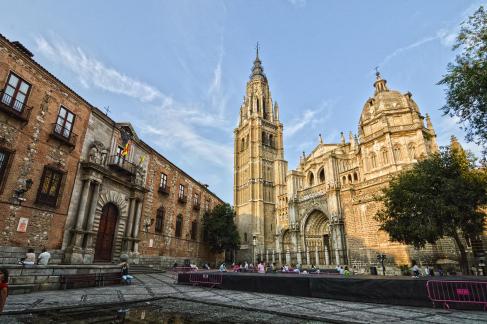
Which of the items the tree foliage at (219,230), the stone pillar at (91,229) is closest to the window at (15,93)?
the stone pillar at (91,229)

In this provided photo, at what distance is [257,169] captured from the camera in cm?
4825

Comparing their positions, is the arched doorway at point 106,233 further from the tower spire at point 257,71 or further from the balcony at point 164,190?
the tower spire at point 257,71

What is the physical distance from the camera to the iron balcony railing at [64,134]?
1410 centimetres

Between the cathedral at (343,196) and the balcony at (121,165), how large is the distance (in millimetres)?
20559

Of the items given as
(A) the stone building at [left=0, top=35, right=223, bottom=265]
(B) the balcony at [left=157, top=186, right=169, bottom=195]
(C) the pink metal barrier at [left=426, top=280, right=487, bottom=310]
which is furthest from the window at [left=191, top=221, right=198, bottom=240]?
(C) the pink metal barrier at [left=426, top=280, right=487, bottom=310]

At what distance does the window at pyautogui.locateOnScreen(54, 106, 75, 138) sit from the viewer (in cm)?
1452

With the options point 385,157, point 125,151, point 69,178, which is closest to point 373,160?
point 385,157

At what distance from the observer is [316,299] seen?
398 inches

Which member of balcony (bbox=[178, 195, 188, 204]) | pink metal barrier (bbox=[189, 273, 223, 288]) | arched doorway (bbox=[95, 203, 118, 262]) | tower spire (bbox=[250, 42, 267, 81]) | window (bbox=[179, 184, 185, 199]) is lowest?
pink metal barrier (bbox=[189, 273, 223, 288])

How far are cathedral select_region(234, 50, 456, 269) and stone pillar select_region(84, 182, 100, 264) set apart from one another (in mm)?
21735

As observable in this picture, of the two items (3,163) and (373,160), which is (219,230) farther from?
(3,163)

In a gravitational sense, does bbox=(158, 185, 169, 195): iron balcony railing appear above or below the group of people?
above

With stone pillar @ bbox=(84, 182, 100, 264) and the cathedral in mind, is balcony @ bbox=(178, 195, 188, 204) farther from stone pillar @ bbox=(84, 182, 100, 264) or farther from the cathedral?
the cathedral

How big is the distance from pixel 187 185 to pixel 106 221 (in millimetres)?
10677
